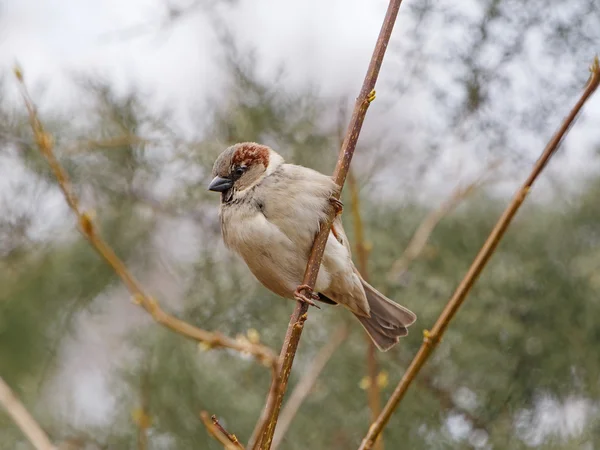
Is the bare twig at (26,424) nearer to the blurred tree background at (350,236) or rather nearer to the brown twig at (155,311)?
the brown twig at (155,311)

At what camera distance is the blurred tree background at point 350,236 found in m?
1.21

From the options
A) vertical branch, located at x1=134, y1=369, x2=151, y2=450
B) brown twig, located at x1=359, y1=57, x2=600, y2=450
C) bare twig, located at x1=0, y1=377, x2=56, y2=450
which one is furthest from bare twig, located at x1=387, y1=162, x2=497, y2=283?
bare twig, located at x1=0, y1=377, x2=56, y2=450

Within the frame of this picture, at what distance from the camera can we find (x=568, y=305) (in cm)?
121

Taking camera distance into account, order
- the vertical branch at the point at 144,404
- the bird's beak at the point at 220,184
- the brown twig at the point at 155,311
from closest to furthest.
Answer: the brown twig at the point at 155,311 < the vertical branch at the point at 144,404 < the bird's beak at the point at 220,184

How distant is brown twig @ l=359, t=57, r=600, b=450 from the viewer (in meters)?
0.60

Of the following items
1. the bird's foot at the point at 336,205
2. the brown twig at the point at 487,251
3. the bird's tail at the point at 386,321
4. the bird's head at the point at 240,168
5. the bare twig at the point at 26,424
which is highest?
the bird's head at the point at 240,168

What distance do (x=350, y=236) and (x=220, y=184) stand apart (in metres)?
0.23

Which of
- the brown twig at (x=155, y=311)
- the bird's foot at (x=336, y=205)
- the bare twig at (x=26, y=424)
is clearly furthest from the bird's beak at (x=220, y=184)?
the bare twig at (x=26, y=424)

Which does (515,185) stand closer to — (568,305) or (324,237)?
(568,305)

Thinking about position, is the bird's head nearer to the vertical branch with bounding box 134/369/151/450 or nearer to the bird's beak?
the bird's beak

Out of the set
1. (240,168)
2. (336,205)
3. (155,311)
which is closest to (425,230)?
(336,205)

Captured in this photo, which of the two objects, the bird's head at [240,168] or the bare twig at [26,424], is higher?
the bird's head at [240,168]

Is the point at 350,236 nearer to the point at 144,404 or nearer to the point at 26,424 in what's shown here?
the point at 144,404

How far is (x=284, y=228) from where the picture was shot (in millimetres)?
1257
